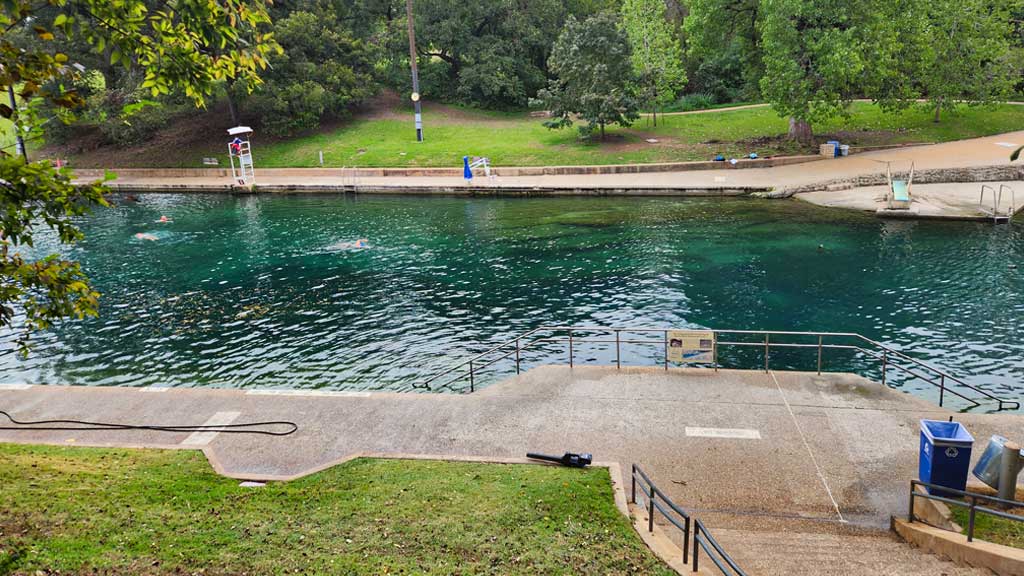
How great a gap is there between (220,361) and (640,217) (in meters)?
24.1

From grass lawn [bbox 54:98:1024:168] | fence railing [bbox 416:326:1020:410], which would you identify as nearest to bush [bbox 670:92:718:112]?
grass lawn [bbox 54:98:1024:168]

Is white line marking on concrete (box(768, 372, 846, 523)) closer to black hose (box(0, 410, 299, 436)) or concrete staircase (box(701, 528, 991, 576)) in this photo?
concrete staircase (box(701, 528, 991, 576))

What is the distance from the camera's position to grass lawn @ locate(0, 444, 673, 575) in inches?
348

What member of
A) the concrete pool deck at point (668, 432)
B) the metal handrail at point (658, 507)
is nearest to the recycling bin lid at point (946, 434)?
the concrete pool deck at point (668, 432)

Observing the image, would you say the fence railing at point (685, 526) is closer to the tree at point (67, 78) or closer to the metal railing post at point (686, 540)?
the metal railing post at point (686, 540)

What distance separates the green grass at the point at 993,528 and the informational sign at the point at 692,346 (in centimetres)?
645

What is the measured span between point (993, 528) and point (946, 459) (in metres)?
1.16

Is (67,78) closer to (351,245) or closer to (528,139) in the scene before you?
(351,245)

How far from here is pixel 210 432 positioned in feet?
47.8

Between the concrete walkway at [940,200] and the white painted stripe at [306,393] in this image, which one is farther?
the concrete walkway at [940,200]

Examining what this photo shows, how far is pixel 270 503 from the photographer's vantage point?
1080cm

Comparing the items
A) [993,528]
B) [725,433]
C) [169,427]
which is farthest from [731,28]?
[169,427]

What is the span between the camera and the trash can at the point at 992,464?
35.6 feet

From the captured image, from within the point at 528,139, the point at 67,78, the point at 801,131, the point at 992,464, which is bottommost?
the point at 992,464
